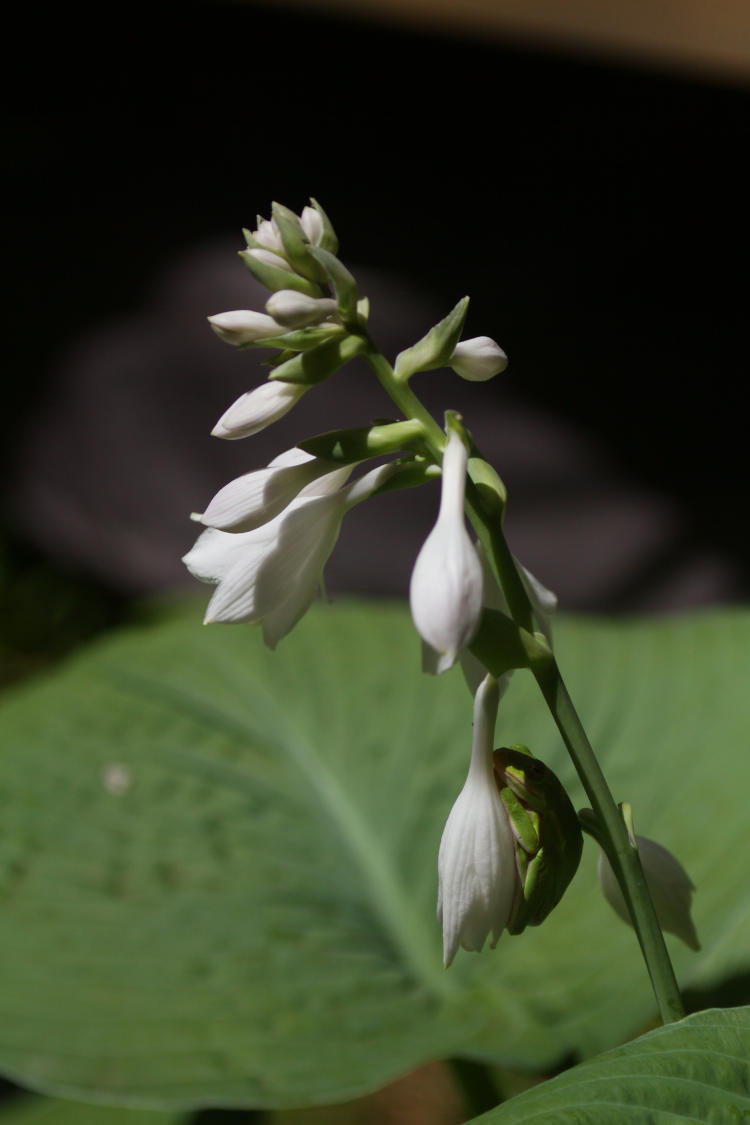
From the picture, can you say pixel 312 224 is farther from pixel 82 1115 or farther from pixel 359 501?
pixel 82 1115

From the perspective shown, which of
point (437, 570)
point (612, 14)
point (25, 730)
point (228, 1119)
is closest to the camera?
point (437, 570)

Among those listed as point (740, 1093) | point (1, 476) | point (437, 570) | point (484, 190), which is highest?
point (437, 570)

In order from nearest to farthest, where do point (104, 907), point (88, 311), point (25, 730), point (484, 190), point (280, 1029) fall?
point (280, 1029)
point (104, 907)
point (25, 730)
point (484, 190)
point (88, 311)

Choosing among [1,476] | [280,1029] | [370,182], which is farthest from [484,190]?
[280,1029]

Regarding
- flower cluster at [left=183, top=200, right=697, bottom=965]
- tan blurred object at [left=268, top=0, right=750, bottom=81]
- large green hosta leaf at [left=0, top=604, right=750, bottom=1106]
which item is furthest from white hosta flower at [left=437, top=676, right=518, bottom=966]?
tan blurred object at [left=268, top=0, right=750, bottom=81]

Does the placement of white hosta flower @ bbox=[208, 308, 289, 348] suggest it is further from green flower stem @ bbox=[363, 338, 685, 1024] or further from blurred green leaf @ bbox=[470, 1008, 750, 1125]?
blurred green leaf @ bbox=[470, 1008, 750, 1125]

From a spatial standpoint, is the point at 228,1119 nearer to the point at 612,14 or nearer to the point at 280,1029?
the point at 280,1029

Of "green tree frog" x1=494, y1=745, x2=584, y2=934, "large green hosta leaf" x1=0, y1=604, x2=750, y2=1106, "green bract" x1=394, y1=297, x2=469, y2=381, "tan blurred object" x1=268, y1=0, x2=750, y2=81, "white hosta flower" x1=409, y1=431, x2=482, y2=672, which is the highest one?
"green bract" x1=394, y1=297, x2=469, y2=381
